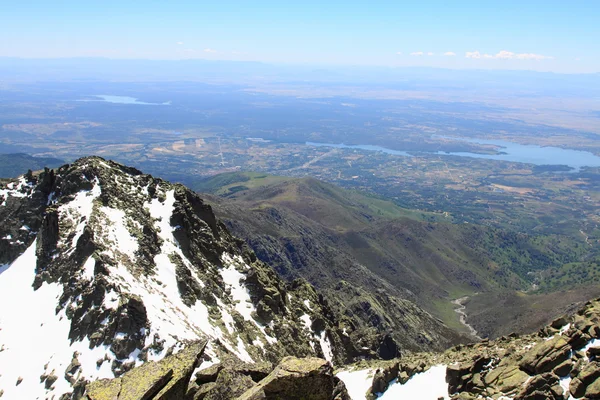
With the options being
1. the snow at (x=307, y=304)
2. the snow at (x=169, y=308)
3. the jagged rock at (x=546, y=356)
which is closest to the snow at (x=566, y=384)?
the jagged rock at (x=546, y=356)

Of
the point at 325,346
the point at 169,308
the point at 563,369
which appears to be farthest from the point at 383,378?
the point at 325,346

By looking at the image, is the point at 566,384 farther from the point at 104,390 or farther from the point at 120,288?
the point at 120,288

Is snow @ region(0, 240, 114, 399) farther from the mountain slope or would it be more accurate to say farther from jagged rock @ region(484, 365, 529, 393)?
jagged rock @ region(484, 365, 529, 393)

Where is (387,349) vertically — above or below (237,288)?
below

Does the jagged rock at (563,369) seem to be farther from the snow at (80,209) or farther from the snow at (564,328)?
the snow at (80,209)

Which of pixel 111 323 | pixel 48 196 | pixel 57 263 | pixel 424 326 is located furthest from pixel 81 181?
pixel 424 326

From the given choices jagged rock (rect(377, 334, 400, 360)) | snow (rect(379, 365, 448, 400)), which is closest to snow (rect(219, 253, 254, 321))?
snow (rect(379, 365, 448, 400))
